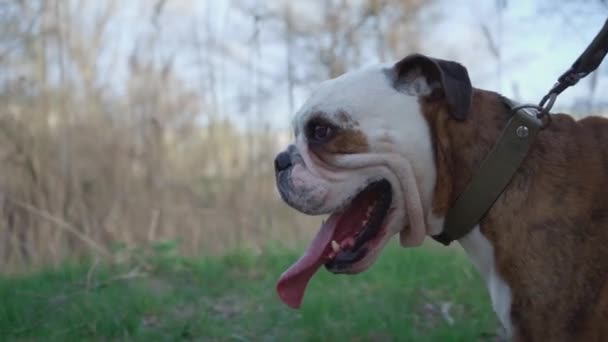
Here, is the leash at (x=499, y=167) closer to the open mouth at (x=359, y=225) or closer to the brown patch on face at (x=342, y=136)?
the open mouth at (x=359, y=225)

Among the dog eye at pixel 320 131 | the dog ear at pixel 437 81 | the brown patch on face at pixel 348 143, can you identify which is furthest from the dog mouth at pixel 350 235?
the dog ear at pixel 437 81

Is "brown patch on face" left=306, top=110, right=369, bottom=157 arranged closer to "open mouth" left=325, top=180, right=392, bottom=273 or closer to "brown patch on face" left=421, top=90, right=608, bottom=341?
"open mouth" left=325, top=180, right=392, bottom=273

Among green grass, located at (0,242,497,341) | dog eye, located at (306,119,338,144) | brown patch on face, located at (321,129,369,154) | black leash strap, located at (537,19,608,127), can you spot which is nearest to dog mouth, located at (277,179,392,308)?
brown patch on face, located at (321,129,369,154)

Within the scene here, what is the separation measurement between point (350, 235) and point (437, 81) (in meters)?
0.69

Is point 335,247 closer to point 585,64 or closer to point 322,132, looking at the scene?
point 322,132

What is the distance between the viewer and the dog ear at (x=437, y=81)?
8.21 ft

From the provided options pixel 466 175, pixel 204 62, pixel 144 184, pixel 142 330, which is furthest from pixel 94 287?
pixel 204 62

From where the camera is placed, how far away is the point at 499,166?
2.44 metres

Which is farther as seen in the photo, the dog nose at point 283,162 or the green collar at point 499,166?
the dog nose at point 283,162

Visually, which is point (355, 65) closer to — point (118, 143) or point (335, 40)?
point (335, 40)

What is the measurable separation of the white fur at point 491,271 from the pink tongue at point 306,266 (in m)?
0.52

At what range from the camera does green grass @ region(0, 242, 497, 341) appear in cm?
393

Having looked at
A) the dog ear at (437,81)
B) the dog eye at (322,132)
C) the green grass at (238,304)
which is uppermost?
the dog ear at (437,81)

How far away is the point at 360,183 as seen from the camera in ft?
8.61
